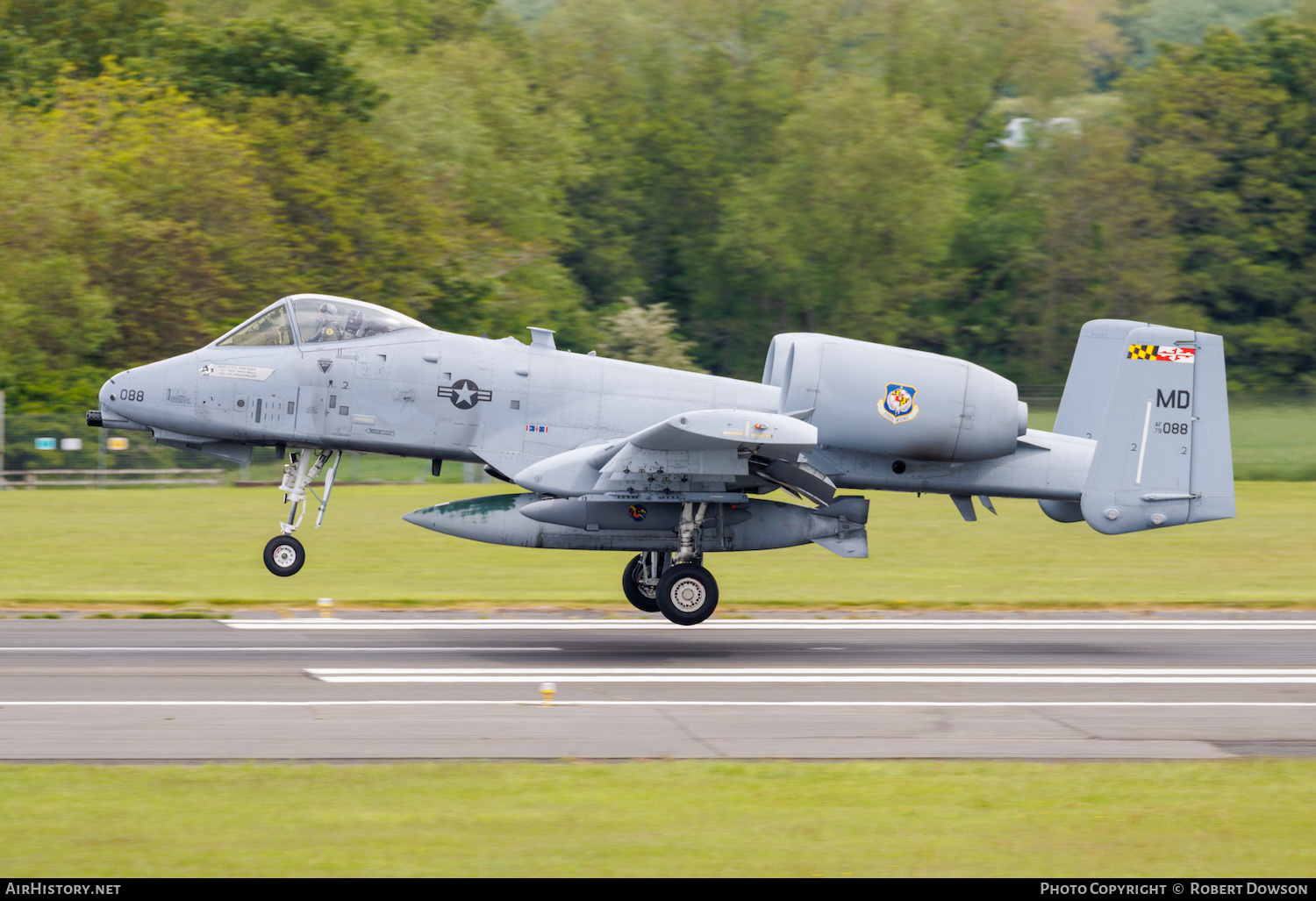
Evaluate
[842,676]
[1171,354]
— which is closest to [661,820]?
[842,676]

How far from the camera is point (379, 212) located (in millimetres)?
48188

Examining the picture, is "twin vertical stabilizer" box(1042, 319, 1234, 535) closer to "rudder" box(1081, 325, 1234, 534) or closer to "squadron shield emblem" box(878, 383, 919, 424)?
"rudder" box(1081, 325, 1234, 534)

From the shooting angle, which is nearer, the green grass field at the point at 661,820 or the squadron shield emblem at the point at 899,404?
the green grass field at the point at 661,820

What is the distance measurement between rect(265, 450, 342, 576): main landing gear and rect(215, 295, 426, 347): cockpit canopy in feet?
4.54

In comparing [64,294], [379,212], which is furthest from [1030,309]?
[64,294]

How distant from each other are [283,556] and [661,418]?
181 inches

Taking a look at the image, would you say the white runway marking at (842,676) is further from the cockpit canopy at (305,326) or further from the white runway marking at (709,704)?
the cockpit canopy at (305,326)

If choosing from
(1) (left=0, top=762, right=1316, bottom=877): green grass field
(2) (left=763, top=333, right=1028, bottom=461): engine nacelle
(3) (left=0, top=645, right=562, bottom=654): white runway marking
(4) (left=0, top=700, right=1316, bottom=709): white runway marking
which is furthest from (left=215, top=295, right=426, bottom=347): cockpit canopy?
(1) (left=0, top=762, right=1316, bottom=877): green grass field

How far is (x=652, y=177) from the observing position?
65875mm

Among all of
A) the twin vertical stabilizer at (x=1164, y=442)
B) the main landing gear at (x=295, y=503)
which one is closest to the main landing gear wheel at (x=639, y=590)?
the main landing gear at (x=295, y=503)

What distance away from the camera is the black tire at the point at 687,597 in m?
15.8

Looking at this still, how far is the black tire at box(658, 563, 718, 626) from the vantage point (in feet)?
51.8

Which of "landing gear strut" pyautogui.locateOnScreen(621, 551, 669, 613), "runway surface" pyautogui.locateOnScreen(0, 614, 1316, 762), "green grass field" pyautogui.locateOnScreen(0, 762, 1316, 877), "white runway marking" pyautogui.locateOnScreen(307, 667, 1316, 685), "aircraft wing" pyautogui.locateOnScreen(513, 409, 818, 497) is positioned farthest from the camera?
"landing gear strut" pyautogui.locateOnScreen(621, 551, 669, 613)

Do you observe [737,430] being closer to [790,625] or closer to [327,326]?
[790,625]
